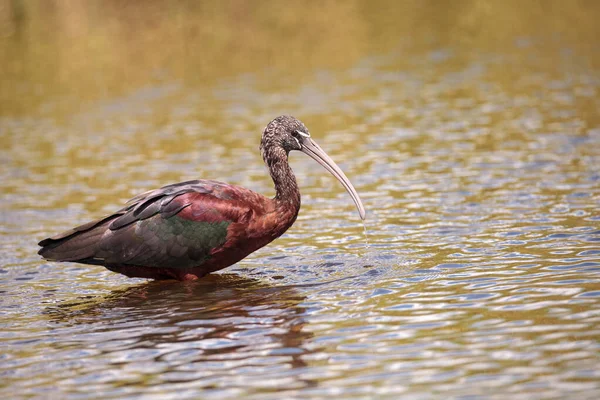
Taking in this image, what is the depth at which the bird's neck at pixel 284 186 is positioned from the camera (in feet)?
32.1

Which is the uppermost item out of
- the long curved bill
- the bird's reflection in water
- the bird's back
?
the long curved bill

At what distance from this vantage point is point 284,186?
9.88 metres

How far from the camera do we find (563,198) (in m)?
11.9

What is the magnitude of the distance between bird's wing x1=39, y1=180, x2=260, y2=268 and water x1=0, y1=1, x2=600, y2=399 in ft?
1.28

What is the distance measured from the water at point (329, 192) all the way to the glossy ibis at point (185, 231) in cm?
30

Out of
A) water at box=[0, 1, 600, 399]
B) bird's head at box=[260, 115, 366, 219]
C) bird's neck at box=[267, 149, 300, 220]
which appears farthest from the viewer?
bird's head at box=[260, 115, 366, 219]

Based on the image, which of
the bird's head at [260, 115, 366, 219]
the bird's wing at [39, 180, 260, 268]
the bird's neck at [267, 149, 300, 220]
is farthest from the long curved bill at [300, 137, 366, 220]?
the bird's wing at [39, 180, 260, 268]

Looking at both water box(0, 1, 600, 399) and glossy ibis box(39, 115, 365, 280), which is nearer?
water box(0, 1, 600, 399)

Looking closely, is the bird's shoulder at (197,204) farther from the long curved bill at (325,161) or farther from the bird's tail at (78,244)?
the long curved bill at (325,161)

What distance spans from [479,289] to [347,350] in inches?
70.6

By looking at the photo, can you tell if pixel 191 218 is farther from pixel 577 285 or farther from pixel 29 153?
pixel 29 153

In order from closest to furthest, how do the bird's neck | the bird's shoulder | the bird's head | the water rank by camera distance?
the water, the bird's shoulder, the bird's neck, the bird's head

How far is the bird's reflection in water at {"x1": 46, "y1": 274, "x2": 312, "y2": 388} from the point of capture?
7.18m

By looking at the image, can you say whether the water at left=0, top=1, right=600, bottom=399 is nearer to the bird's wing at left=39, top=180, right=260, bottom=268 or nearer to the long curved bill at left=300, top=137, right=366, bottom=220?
the bird's wing at left=39, top=180, right=260, bottom=268
